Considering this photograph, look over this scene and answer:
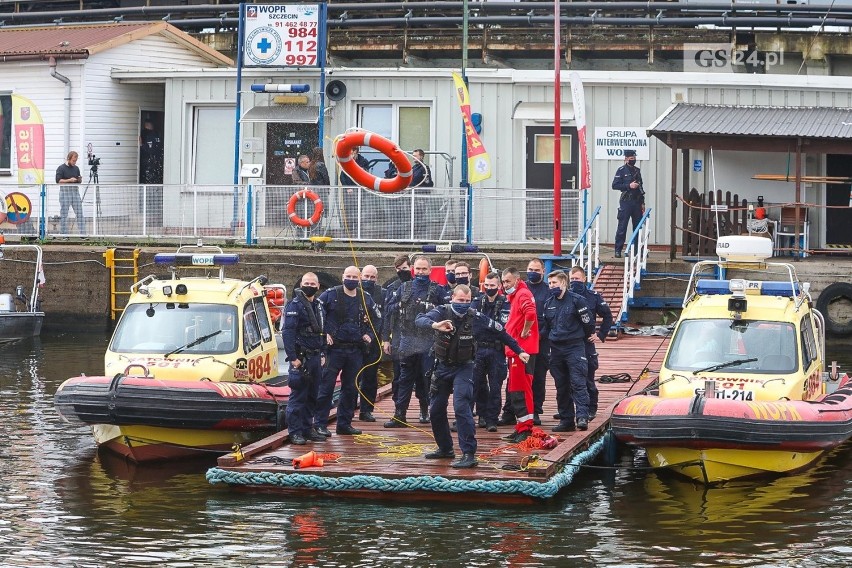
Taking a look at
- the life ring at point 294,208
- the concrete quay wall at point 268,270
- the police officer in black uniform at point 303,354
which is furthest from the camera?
the life ring at point 294,208

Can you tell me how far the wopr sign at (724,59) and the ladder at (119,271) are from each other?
14.2m

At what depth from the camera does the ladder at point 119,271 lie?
27.4m

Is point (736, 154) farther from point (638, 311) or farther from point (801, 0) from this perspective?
point (801, 0)

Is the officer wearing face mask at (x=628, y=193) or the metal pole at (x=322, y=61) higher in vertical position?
the metal pole at (x=322, y=61)

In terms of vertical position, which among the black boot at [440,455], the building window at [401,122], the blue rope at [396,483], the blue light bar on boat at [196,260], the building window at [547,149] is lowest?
the blue rope at [396,483]

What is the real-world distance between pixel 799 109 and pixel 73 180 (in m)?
14.3

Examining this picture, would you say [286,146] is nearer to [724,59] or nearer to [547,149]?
[547,149]

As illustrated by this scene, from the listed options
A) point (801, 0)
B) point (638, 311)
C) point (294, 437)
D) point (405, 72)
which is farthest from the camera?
point (801, 0)

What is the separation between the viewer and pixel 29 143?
103 ft

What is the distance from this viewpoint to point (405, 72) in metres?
29.4

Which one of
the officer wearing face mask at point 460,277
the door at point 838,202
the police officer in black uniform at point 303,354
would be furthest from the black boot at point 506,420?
the door at point 838,202

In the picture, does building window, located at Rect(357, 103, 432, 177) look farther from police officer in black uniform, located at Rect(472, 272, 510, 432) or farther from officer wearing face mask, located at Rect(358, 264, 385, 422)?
police officer in black uniform, located at Rect(472, 272, 510, 432)

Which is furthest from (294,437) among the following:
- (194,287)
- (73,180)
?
(73,180)

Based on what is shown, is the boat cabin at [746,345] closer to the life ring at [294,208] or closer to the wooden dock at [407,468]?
the wooden dock at [407,468]
